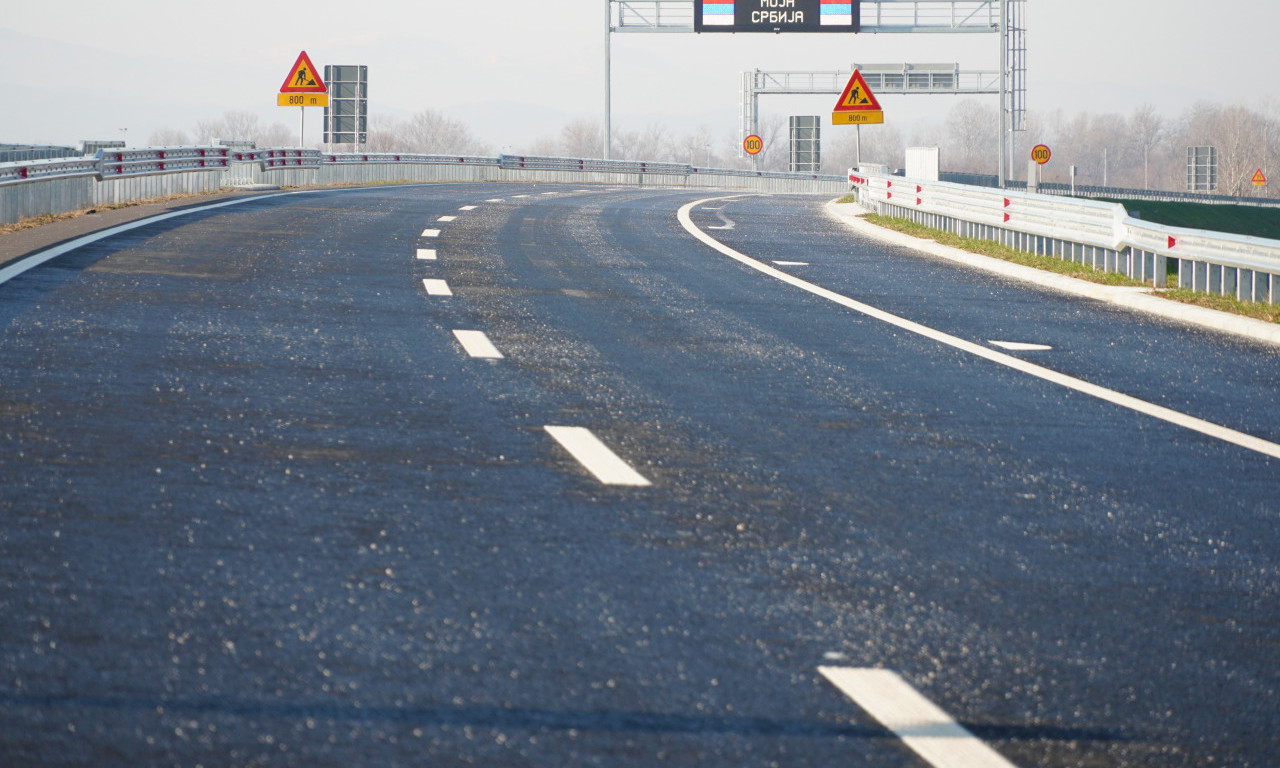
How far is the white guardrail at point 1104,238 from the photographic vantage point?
1595 centimetres

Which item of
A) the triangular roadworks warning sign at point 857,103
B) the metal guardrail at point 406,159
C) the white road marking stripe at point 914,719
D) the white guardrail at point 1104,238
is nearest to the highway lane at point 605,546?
the white road marking stripe at point 914,719

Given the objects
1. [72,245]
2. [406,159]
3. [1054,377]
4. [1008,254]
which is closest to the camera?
[1054,377]

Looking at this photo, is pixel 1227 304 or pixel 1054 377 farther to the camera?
pixel 1227 304

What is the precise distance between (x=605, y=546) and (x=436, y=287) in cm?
972

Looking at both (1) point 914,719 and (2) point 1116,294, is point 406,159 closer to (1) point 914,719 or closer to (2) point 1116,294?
(2) point 1116,294

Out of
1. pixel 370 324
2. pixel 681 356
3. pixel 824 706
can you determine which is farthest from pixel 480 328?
pixel 824 706

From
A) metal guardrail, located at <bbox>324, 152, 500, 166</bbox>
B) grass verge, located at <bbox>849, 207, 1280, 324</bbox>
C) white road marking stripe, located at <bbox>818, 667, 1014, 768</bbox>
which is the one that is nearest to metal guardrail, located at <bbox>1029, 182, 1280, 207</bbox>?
metal guardrail, located at <bbox>324, 152, 500, 166</bbox>

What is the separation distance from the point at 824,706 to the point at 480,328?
831 centimetres

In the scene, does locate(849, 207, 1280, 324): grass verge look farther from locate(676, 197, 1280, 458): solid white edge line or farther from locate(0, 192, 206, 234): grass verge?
locate(0, 192, 206, 234): grass verge

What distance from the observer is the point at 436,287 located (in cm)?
1540

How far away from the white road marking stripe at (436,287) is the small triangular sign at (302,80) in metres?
28.6

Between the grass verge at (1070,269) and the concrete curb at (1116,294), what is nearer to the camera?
the concrete curb at (1116,294)

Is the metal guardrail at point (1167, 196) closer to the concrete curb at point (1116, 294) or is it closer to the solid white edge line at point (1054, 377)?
the concrete curb at point (1116, 294)

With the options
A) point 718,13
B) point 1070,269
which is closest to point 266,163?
point 1070,269
